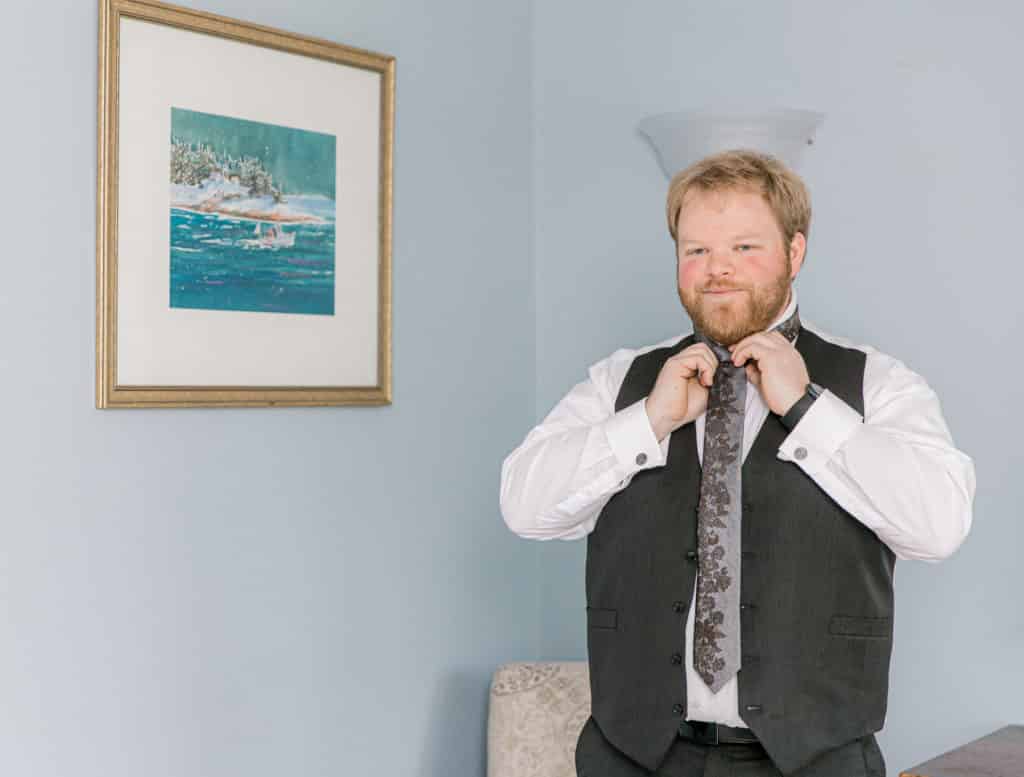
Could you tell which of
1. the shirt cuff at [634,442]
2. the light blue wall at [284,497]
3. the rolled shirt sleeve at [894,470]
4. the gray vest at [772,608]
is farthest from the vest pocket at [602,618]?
the light blue wall at [284,497]

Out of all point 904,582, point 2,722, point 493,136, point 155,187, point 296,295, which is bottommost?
point 2,722

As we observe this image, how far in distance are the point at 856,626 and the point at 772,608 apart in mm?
118

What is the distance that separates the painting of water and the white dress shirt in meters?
0.71

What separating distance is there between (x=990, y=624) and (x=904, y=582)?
0.57ft

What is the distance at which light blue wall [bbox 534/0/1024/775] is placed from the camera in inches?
99.3

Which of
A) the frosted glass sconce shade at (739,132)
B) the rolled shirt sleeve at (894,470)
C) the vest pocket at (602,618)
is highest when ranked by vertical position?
the frosted glass sconce shade at (739,132)

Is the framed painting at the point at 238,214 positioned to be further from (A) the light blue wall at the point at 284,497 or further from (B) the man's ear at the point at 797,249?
(B) the man's ear at the point at 797,249

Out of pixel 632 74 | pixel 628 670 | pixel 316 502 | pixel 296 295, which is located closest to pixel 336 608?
pixel 316 502

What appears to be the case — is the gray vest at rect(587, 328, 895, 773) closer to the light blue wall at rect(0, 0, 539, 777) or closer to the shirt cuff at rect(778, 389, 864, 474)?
the shirt cuff at rect(778, 389, 864, 474)

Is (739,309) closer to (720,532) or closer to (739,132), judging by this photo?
(720,532)

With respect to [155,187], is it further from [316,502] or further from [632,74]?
[632,74]

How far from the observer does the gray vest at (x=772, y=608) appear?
1.91m

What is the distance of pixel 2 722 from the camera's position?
86.2 inches

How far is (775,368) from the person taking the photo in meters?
1.91
